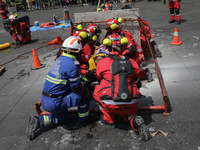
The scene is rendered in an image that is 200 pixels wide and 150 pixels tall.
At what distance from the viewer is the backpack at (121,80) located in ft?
9.30

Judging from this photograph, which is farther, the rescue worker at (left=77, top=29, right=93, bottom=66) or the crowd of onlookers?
the crowd of onlookers

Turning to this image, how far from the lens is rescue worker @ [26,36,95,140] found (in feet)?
10.3

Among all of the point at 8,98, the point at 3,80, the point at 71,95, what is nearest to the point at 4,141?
the point at 71,95

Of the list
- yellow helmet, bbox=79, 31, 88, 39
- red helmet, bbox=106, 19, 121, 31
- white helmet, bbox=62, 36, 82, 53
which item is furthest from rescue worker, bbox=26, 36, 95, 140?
red helmet, bbox=106, 19, 121, 31

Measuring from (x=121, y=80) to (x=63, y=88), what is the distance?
3.41 feet

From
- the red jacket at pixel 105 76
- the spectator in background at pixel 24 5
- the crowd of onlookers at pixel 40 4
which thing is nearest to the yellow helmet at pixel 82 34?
the red jacket at pixel 105 76

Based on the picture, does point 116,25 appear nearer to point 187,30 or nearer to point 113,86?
point 113,86

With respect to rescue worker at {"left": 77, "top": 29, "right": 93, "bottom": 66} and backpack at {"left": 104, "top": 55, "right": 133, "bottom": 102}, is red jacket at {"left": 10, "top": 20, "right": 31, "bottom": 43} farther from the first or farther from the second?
backpack at {"left": 104, "top": 55, "right": 133, "bottom": 102}

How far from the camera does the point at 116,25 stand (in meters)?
4.98

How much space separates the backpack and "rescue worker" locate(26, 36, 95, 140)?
656 millimetres

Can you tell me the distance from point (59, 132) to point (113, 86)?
141 centimetres

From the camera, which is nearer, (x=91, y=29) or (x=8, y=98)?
(x=8, y=98)

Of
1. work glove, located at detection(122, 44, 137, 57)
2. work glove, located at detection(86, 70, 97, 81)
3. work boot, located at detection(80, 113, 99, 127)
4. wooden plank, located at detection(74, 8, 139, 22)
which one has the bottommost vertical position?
work boot, located at detection(80, 113, 99, 127)

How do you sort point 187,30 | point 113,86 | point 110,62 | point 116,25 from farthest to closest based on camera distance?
point 187,30, point 116,25, point 110,62, point 113,86
